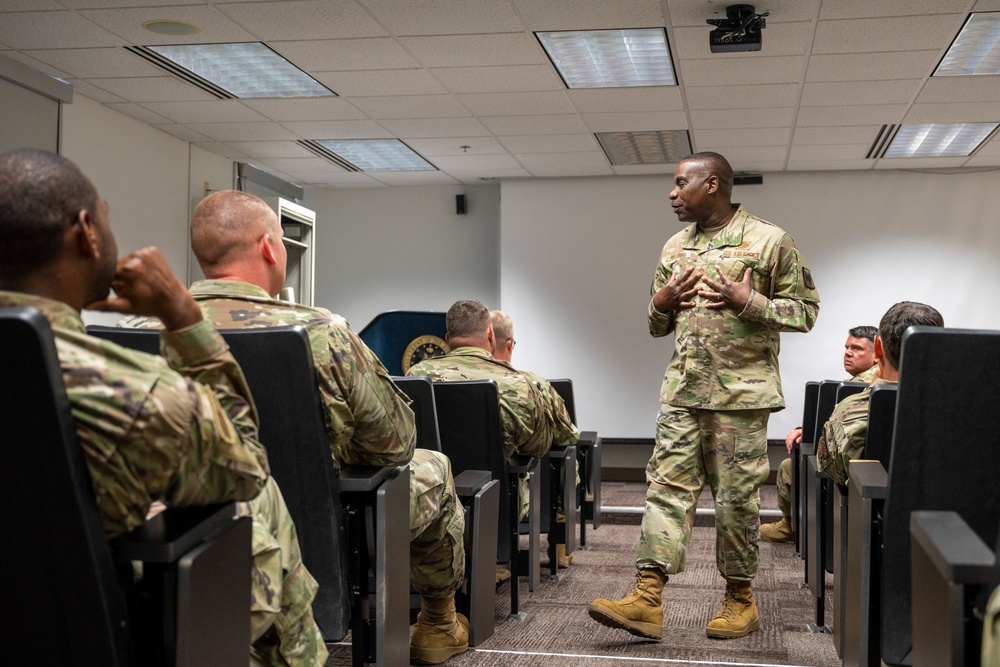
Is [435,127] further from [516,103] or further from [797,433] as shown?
[797,433]

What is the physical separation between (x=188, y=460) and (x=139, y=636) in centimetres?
21

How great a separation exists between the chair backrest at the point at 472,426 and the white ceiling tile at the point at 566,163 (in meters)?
4.27

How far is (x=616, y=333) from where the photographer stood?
7.81 meters

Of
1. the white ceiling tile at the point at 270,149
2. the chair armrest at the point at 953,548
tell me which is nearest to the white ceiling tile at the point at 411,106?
the white ceiling tile at the point at 270,149

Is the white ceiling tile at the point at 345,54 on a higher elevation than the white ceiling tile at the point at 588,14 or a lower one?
lower

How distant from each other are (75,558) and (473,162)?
6.51 meters

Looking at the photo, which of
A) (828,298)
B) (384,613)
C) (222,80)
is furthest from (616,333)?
(384,613)

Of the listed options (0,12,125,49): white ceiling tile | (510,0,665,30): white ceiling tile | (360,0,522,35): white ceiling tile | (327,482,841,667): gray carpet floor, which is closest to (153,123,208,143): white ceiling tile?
(0,12,125,49): white ceiling tile

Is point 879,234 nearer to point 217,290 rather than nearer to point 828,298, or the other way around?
point 828,298

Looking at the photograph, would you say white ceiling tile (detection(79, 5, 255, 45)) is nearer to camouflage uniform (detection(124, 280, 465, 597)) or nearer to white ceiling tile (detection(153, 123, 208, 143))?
white ceiling tile (detection(153, 123, 208, 143))

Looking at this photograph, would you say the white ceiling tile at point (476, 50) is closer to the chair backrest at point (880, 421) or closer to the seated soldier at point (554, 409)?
the seated soldier at point (554, 409)

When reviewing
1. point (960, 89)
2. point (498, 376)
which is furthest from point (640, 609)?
point (960, 89)

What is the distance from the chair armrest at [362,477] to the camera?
1.86 metres

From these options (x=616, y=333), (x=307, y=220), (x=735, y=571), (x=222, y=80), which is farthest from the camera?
(x=616, y=333)
